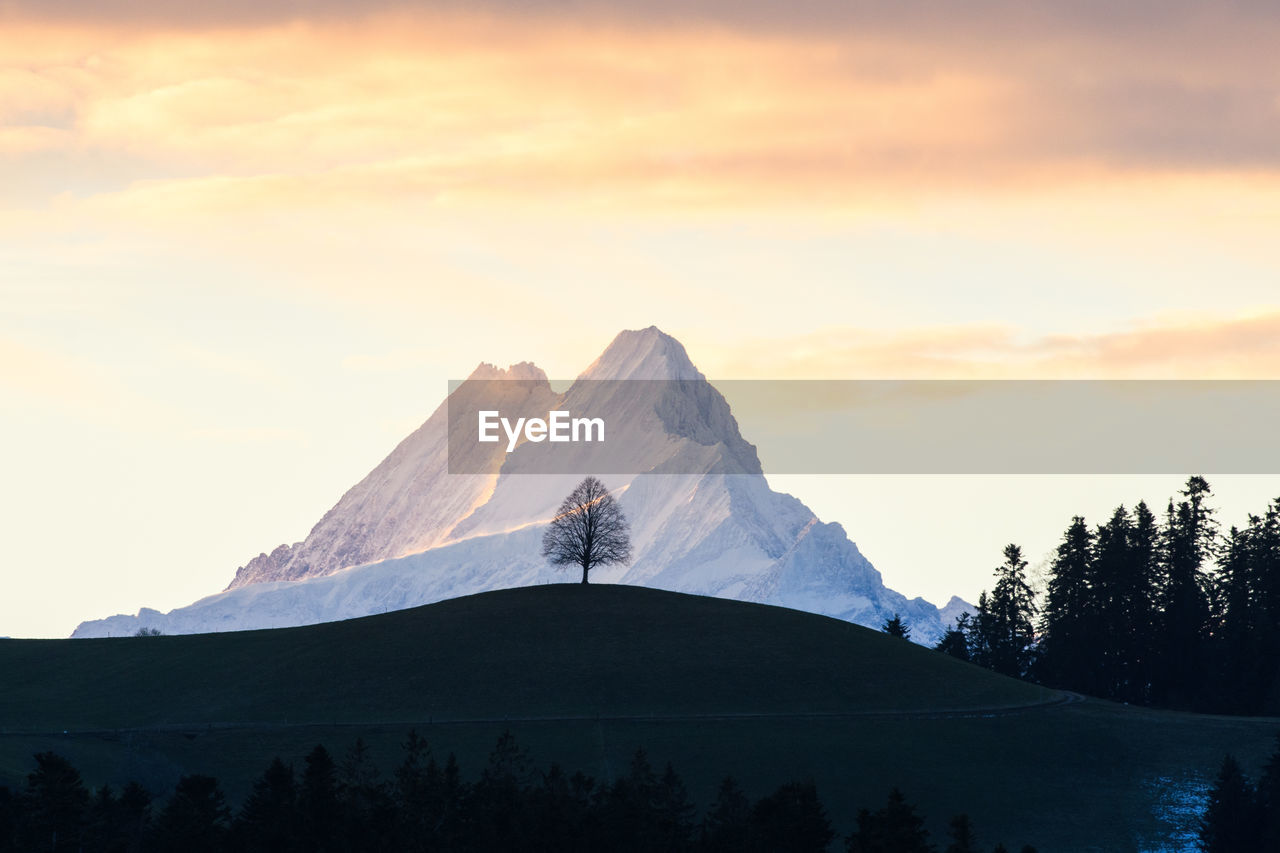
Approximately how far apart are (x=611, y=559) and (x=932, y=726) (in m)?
50.6

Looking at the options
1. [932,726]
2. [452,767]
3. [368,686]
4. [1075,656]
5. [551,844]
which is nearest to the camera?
[551,844]

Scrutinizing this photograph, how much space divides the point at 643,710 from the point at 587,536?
40.5 m

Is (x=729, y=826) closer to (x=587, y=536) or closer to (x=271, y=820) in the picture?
(x=271, y=820)

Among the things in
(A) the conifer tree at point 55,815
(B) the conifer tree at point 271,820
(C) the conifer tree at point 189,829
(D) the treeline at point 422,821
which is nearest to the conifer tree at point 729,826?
(D) the treeline at point 422,821

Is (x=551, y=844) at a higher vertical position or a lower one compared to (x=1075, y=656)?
lower

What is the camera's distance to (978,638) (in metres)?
178

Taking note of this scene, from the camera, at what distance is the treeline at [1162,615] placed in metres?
149

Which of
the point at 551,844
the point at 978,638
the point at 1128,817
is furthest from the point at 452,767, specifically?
the point at 978,638

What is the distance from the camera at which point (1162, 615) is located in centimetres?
15888

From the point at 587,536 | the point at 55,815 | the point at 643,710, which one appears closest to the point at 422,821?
the point at 55,815

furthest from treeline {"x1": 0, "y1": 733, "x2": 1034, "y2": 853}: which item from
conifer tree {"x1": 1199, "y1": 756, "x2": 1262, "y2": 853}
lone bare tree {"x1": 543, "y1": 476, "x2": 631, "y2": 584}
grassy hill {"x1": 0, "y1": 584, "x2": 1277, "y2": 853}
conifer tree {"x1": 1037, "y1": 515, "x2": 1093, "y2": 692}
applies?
conifer tree {"x1": 1037, "y1": 515, "x2": 1093, "y2": 692}

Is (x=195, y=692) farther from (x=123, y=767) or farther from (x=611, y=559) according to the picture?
(x=611, y=559)

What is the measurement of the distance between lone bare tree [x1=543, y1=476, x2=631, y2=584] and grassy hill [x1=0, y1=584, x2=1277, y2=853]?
7430mm

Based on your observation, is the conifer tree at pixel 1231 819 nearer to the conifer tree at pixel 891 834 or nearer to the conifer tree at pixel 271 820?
the conifer tree at pixel 891 834
